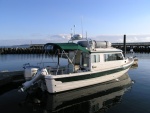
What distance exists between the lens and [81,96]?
44.3ft

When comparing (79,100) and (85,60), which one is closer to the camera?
(79,100)

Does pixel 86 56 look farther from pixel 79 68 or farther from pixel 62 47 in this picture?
pixel 62 47

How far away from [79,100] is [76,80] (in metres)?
1.54

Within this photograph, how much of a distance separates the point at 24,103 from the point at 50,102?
4.72ft

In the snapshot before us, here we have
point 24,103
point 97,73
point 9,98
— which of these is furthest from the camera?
point 97,73

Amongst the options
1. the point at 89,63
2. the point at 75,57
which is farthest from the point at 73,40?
the point at 89,63

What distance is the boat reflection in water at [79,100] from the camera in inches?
455

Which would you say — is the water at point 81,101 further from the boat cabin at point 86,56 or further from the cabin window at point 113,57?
the cabin window at point 113,57

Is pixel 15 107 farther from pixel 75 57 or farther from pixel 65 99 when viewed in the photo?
pixel 75 57

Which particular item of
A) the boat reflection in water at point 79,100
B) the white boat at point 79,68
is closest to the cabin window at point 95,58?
the white boat at point 79,68

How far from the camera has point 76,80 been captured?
13961mm

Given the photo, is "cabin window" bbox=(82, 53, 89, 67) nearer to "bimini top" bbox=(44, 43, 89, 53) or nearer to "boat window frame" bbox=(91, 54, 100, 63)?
"boat window frame" bbox=(91, 54, 100, 63)

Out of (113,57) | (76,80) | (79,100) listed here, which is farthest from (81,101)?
(113,57)

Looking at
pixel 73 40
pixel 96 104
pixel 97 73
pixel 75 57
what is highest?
pixel 73 40
